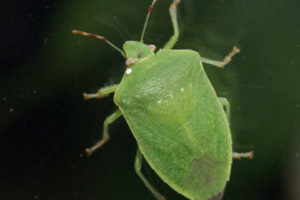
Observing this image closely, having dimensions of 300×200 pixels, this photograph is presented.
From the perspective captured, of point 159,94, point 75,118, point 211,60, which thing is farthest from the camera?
point 75,118

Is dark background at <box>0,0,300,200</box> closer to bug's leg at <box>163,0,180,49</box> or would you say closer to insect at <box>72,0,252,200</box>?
bug's leg at <box>163,0,180,49</box>

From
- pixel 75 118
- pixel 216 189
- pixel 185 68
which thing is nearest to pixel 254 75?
pixel 185 68

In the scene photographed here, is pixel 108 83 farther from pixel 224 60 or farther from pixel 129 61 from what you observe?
pixel 224 60

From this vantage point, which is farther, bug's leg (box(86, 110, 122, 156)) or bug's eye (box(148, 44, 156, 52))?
bug's leg (box(86, 110, 122, 156))

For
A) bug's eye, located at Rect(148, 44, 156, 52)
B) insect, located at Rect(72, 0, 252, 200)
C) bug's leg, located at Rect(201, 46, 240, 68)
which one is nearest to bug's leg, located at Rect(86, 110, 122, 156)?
insect, located at Rect(72, 0, 252, 200)

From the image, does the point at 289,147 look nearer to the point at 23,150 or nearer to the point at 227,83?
the point at 227,83

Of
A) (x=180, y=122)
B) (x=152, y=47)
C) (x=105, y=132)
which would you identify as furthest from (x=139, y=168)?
(x=152, y=47)

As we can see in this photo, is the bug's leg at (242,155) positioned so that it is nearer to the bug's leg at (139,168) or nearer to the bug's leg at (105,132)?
the bug's leg at (139,168)
